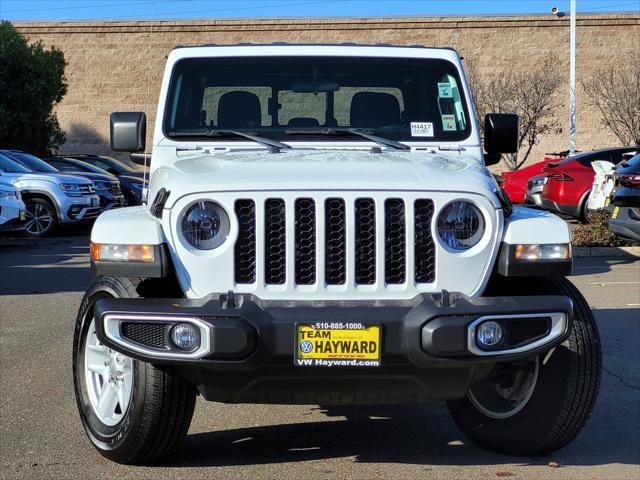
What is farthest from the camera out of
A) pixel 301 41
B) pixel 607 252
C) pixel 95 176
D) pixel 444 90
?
pixel 301 41

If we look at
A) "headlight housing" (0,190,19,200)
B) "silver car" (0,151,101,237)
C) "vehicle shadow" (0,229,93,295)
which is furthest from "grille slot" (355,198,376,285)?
"silver car" (0,151,101,237)

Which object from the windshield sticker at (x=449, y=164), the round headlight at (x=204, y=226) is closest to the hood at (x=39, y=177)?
the windshield sticker at (x=449, y=164)

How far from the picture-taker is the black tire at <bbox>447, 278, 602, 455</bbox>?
521cm

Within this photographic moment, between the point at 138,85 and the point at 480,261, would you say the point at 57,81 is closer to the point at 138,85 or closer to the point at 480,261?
the point at 138,85

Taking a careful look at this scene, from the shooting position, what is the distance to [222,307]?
4.69 m

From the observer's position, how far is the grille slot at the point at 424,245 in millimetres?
4969

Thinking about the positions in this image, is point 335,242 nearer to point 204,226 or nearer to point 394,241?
point 394,241

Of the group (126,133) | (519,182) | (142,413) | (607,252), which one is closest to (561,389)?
(142,413)

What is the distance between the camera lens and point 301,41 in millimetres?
41531

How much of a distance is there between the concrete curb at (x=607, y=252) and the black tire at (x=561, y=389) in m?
11.7

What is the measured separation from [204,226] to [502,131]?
2451 mm

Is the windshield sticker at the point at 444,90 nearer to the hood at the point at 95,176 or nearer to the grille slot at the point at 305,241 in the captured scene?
the grille slot at the point at 305,241

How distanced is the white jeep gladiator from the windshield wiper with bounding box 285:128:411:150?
1.81ft

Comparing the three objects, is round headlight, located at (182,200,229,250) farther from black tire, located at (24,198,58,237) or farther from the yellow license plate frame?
black tire, located at (24,198,58,237)
